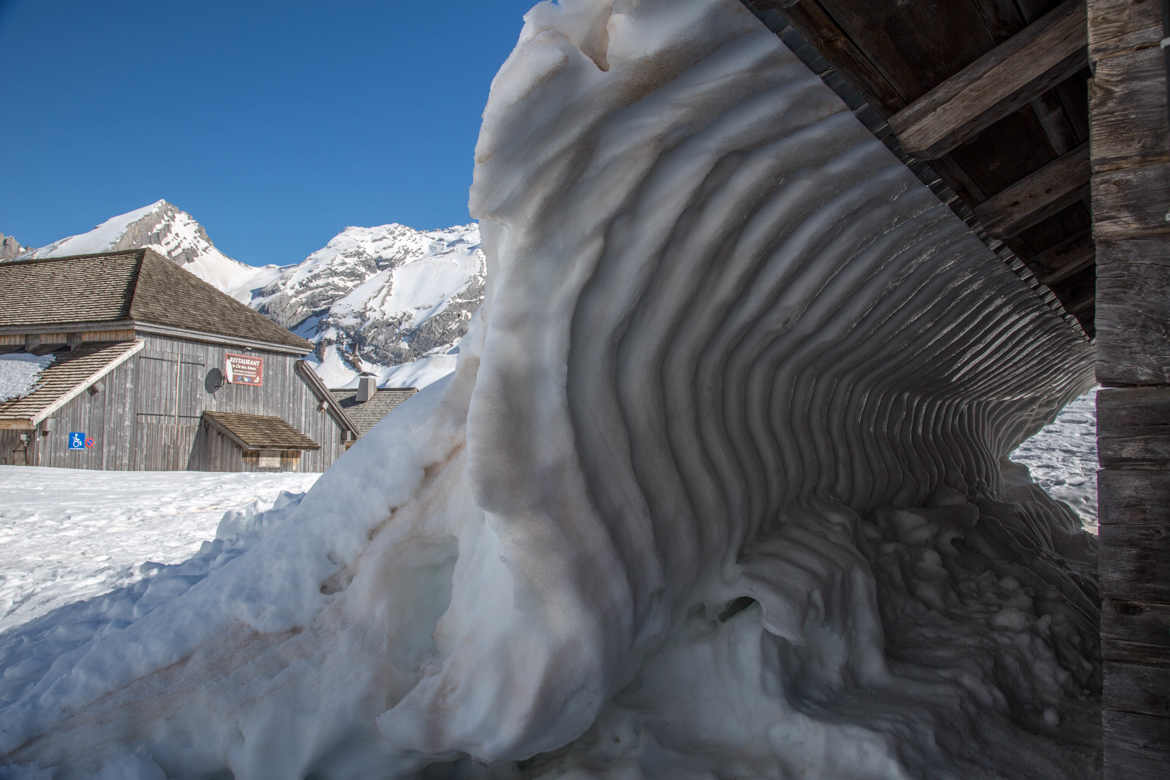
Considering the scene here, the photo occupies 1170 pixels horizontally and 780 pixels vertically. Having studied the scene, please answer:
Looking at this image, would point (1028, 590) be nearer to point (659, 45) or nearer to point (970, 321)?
point (970, 321)

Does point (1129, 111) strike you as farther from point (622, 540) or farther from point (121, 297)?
point (121, 297)

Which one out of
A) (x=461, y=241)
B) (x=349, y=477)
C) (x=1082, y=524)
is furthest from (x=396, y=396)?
(x=461, y=241)

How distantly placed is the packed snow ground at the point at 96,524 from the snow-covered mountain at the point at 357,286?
4518cm

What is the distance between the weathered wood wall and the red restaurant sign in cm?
14

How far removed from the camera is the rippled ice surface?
30.8 feet

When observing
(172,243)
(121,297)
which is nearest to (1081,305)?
(121,297)

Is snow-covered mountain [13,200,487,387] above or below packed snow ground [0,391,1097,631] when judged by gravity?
above

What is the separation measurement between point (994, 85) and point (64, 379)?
55.1 ft

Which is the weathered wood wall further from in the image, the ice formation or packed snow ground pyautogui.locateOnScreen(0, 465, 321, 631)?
the ice formation

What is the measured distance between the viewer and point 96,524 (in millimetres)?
6363

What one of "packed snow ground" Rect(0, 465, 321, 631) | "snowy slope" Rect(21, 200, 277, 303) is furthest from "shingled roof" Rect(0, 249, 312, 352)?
"snowy slope" Rect(21, 200, 277, 303)

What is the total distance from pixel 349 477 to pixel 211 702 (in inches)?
40.2

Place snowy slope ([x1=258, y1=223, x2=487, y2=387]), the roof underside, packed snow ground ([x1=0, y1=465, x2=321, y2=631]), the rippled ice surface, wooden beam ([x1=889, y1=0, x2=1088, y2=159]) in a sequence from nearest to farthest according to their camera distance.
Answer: the roof underside
wooden beam ([x1=889, y1=0, x2=1088, y2=159])
packed snow ground ([x1=0, y1=465, x2=321, y2=631])
the rippled ice surface
snowy slope ([x1=258, y1=223, x2=487, y2=387])

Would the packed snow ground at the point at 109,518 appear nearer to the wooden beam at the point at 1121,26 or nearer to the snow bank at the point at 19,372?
the wooden beam at the point at 1121,26
